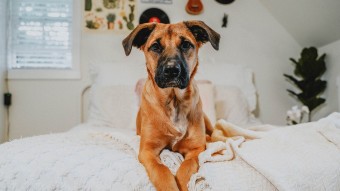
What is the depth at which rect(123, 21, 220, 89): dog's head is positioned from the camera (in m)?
1.13

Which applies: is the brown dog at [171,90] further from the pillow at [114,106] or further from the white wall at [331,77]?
the white wall at [331,77]

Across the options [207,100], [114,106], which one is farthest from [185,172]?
[114,106]

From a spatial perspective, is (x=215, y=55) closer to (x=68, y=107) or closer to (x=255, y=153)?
(x=68, y=107)

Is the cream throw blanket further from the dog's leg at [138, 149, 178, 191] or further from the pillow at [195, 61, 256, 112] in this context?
the pillow at [195, 61, 256, 112]

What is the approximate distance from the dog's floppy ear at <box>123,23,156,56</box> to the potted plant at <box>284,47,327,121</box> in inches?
78.9

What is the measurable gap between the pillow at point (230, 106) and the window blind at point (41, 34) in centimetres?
150

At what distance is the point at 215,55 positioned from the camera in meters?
2.88

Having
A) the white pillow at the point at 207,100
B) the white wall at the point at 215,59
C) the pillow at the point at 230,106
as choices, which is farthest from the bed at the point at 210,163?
the white wall at the point at 215,59

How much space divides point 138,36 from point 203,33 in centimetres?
32

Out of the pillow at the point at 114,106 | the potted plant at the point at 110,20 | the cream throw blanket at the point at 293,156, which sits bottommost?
the pillow at the point at 114,106

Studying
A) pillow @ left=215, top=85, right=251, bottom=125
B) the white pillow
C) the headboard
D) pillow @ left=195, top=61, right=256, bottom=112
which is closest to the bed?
the white pillow

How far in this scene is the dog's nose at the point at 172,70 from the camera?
1.11 metres

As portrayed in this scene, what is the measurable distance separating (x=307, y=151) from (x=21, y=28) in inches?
107

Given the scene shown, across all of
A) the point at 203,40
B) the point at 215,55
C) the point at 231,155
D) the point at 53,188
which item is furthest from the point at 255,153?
the point at 215,55
